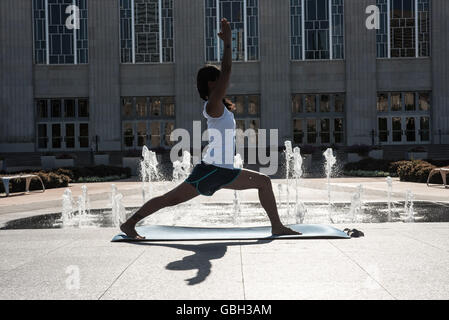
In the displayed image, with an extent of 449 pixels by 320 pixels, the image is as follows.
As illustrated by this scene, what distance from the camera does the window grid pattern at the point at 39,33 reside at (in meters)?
38.7

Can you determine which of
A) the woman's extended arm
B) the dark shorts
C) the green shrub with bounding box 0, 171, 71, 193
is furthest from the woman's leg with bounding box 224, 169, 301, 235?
the green shrub with bounding box 0, 171, 71, 193

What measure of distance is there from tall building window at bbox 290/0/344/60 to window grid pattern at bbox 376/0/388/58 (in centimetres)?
253

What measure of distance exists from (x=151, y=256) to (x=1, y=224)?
4.38 metres

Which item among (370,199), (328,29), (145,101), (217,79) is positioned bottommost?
(370,199)

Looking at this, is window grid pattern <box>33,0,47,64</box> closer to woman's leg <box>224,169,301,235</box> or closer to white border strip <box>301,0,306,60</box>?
white border strip <box>301,0,306,60</box>

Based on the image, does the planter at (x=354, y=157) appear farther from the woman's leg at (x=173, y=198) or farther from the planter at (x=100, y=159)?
the woman's leg at (x=173, y=198)

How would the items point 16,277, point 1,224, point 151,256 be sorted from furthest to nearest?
point 1,224 → point 151,256 → point 16,277

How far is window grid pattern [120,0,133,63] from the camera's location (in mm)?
38750

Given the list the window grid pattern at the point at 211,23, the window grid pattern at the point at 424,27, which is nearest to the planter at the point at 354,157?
the window grid pattern at the point at 424,27

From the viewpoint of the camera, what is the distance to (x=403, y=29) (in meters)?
38.6

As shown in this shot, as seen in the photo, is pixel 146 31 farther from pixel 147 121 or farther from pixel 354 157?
pixel 354 157

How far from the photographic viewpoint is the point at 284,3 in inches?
1506
